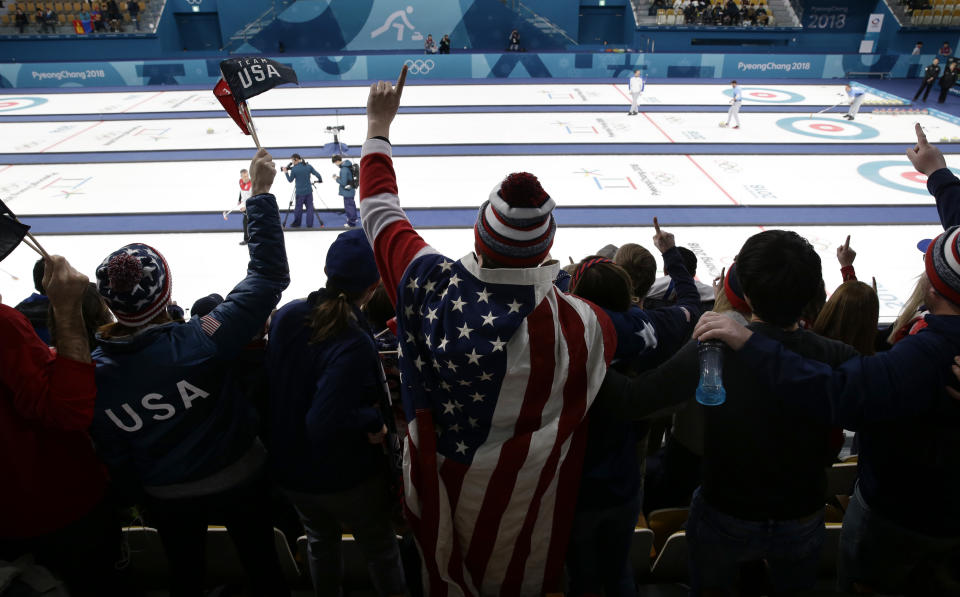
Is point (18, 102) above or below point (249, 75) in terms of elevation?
below

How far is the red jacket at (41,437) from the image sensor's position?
1939 mm

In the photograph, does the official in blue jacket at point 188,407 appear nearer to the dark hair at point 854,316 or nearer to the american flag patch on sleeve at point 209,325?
the american flag patch on sleeve at point 209,325

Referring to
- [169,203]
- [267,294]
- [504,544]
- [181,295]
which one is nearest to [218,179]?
[169,203]

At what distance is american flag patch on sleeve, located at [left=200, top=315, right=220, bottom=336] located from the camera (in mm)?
2035

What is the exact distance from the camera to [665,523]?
2711 millimetres

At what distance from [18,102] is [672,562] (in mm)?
21423

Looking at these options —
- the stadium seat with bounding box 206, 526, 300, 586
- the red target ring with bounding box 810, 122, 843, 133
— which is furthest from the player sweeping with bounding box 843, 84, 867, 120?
the stadium seat with bounding box 206, 526, 300, 586

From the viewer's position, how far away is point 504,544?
1.90 m

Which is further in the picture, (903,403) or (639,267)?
(639,267)

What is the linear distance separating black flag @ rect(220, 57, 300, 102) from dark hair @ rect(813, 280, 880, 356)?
2.55m

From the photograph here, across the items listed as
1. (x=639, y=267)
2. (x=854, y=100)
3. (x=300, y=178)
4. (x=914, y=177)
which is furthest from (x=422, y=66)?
(x=639, y=267)

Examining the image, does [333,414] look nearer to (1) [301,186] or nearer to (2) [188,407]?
(2) [188,407]

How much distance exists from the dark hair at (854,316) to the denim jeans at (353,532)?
6.62 feet

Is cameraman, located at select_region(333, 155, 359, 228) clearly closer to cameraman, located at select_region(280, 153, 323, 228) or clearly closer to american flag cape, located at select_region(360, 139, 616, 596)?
cameraman, located at select_region(280, 153, 323, 228)
